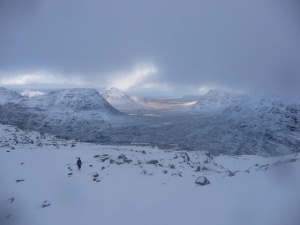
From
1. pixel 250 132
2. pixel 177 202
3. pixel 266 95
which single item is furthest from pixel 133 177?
pixel 266 95

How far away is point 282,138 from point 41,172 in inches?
4504

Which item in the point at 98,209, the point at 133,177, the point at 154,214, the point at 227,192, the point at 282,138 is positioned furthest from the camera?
the point at 282,138

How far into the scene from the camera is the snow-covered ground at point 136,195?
45.6 ft

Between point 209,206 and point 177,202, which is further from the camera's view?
point 177,202

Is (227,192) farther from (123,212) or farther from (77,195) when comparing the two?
(77,195)

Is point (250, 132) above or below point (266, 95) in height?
below

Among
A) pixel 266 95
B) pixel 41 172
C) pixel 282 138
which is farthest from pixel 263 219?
pixel 266 95

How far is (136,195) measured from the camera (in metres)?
18.5

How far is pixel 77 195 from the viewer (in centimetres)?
1855

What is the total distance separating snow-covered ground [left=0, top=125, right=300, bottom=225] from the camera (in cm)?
1391

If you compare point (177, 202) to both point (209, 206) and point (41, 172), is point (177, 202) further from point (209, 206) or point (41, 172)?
point (41, 172)

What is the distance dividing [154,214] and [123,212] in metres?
1.91

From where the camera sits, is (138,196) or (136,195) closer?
(138,196)

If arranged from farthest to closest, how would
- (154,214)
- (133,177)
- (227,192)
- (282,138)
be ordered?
1. (282,138)
2. (133,177)
3. (227,192)
4. (154,214)
